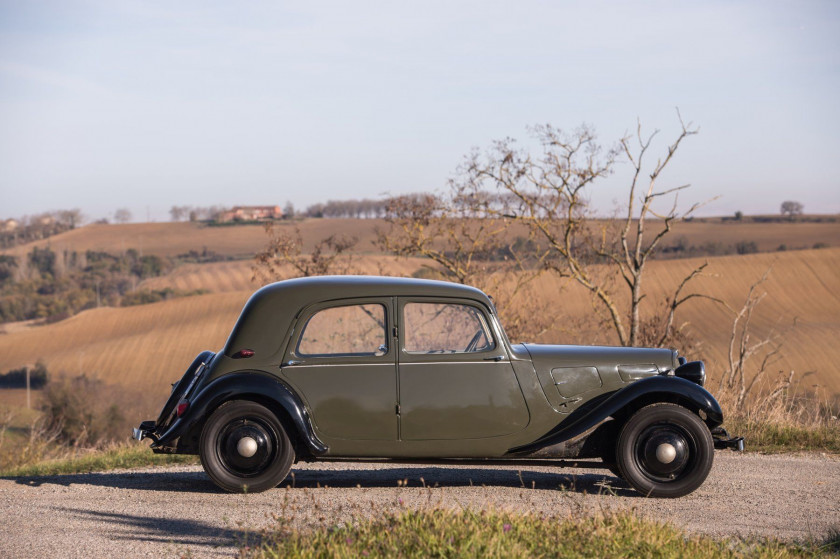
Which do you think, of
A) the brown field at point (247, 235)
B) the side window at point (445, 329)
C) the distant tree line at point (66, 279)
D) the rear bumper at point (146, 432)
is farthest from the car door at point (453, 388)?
the brown field at point (247, 235)

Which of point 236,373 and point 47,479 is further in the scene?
point 47,479

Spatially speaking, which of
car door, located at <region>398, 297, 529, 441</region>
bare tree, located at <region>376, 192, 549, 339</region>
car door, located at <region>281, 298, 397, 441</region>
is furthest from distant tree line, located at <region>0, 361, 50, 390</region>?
car door, located at <region>398, 297, 529, 441</region>

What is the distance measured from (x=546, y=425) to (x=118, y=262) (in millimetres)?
79890

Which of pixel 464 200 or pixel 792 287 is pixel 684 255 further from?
pixel 464 200

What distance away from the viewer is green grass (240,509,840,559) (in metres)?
4.62

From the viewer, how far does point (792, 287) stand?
55094 mm

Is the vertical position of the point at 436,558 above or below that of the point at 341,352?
below

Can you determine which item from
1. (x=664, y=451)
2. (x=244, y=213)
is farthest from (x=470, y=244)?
(x=244, y=213)

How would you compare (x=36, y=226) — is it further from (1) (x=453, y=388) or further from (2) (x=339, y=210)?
(1) (x=453, y=388)

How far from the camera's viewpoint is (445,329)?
717 cm

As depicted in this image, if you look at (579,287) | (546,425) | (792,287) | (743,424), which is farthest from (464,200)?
(792,287)

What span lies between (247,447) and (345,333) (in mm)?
1207

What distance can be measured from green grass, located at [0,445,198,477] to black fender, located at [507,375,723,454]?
4.13 metres

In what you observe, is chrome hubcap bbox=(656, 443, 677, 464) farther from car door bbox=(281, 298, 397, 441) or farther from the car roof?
car door bbox=(281, 298, 397, 441)
